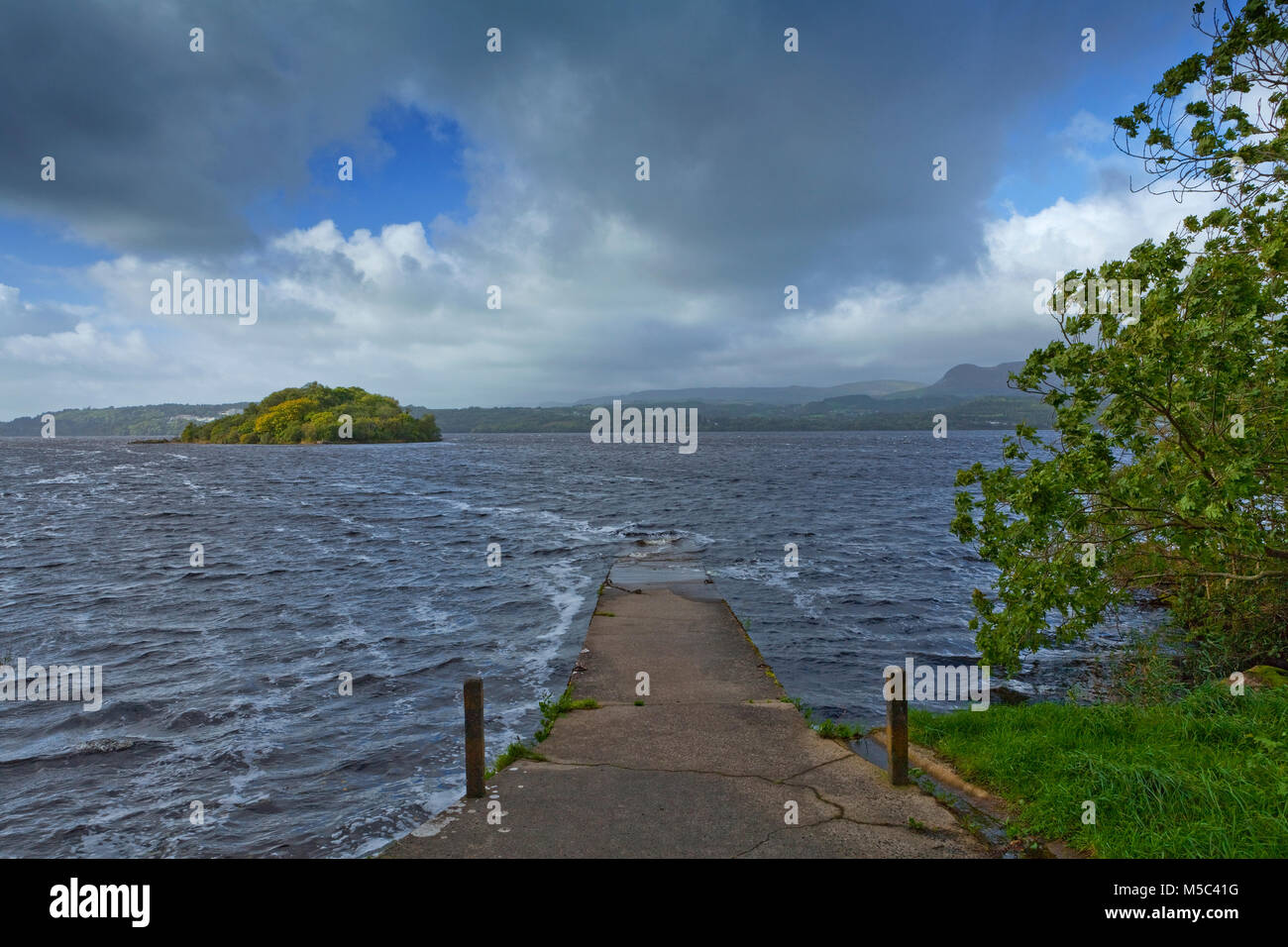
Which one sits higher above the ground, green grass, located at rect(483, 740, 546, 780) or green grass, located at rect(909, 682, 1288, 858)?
green grass, located at rect(909, 682, 1288, 858)

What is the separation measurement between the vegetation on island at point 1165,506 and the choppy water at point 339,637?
4170mm

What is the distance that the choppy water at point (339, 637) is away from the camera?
408 inches

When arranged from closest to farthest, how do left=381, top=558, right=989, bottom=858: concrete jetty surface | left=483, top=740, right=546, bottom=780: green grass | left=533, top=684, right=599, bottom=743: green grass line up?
left=381, top=558, right=989, bottom=858: concrete jetty surface → left=483, top=740, right=546, bottom=780: green grass → left=533, top=684, right=599, bottom=743: green grass

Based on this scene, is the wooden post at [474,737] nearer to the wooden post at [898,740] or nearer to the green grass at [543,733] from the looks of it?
the green grass at [543,733]

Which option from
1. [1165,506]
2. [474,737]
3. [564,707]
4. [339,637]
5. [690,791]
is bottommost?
[339,637]

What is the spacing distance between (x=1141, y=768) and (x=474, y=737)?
22.8 feet

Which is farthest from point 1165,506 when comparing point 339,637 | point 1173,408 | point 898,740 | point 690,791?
point 339,637

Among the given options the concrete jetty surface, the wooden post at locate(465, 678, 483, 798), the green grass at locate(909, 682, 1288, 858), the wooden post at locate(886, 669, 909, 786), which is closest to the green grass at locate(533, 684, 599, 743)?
the concrete jetty surface

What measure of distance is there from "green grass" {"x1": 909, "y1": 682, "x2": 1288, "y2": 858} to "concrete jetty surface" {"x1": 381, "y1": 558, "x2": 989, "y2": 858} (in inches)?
40.6

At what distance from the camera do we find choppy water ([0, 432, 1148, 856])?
10359mm

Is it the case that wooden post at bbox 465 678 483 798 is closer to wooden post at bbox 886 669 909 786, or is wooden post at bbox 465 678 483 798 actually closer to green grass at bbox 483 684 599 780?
green grass at bbox 483 684 599 780

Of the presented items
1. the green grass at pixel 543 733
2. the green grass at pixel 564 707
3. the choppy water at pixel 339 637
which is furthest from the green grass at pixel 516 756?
the choppy water at pixel 339 637

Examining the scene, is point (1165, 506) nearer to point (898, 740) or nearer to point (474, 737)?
point (898, 740)

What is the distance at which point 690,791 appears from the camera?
7.88 meters
